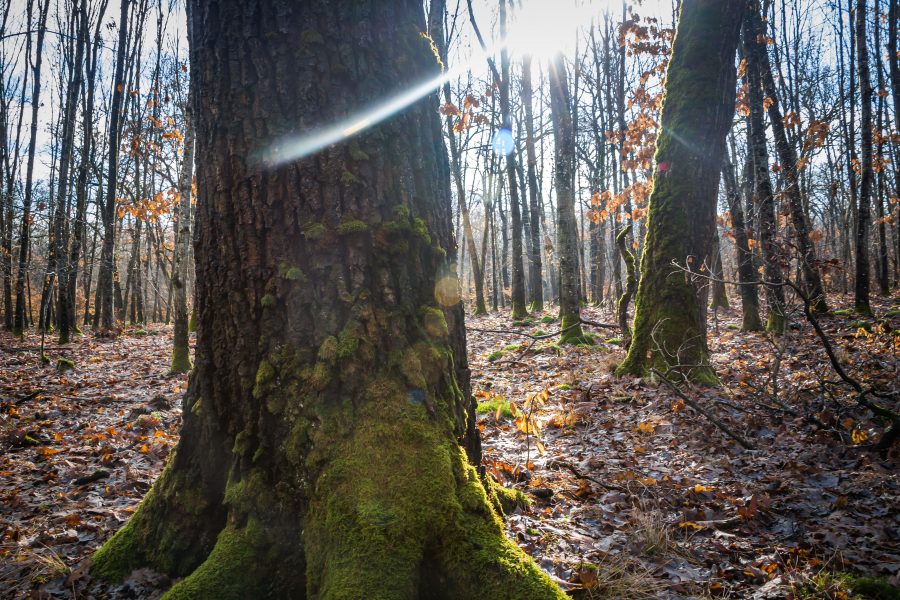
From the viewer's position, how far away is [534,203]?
1711 centimetres

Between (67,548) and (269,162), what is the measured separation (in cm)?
254

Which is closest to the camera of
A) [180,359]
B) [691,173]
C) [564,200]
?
[691,173]

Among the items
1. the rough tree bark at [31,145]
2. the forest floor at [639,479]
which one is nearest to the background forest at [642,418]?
the forest floor at [639,479]

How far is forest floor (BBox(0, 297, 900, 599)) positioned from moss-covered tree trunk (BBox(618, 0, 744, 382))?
725 millimetres

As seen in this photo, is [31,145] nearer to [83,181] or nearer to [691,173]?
[83,181]

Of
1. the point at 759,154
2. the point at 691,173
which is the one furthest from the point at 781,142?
the point at 691,173

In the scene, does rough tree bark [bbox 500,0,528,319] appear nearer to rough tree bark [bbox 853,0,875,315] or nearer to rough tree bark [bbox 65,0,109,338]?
rough tree bark [bbox 853,0,875,315]

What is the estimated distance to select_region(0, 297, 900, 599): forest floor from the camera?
229 cm

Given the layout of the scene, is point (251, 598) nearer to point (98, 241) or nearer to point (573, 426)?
point (573, 426)

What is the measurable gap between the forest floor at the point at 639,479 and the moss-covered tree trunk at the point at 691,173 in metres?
0.72

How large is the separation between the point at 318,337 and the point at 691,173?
5.49 m

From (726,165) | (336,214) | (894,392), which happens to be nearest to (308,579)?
(336,214)

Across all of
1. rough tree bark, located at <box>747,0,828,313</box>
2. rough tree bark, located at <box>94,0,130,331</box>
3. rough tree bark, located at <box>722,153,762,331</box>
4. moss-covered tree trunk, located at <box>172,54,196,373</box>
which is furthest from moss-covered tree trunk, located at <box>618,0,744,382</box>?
rough tree bark, located at <box>94,0,130,331</box>

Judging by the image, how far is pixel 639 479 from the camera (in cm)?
340
